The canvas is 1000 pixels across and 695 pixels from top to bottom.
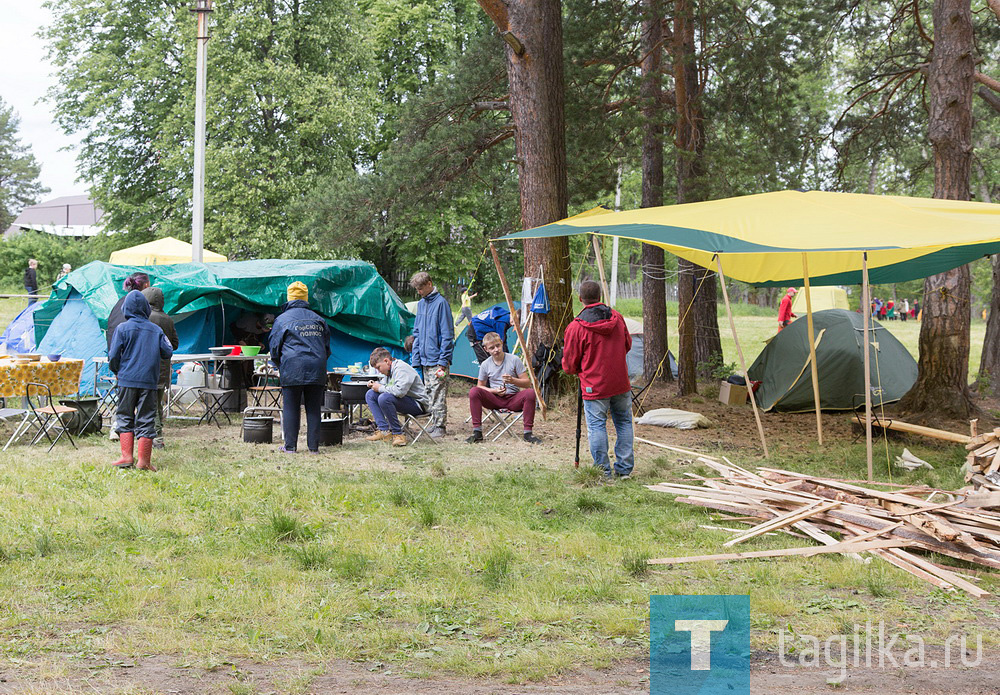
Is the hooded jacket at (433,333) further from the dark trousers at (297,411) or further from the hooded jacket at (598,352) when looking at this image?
the hooded jacket at (598,352)

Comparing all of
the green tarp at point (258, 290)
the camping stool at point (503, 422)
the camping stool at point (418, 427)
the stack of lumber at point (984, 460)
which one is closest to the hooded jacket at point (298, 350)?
the camping stool at point (418, 427)

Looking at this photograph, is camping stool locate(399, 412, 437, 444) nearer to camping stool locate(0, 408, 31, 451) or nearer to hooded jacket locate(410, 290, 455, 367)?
hooded jacket locate(410, 290, 455, 367)

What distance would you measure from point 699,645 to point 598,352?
11.4 feet

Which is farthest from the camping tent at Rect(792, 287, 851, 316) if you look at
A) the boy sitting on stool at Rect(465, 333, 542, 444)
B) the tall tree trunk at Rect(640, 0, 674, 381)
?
the boy sitting on stool at Rect(465, 333, 542, 444)

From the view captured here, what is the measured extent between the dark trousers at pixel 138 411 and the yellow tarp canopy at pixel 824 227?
3.76 meters

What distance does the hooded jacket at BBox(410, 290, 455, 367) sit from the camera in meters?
9.58

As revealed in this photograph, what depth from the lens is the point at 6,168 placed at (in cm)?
6362

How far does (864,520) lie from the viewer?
5.68 m

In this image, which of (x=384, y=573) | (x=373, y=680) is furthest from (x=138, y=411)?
(x=373, y=680)

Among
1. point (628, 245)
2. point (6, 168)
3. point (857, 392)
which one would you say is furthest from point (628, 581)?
point (6, 168)

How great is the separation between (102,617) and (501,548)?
2152 mm

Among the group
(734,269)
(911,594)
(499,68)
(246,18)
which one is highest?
(246,18)

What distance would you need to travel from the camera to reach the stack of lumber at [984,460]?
664 centimetres

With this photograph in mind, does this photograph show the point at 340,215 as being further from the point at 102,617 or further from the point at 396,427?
the point at 102,617
